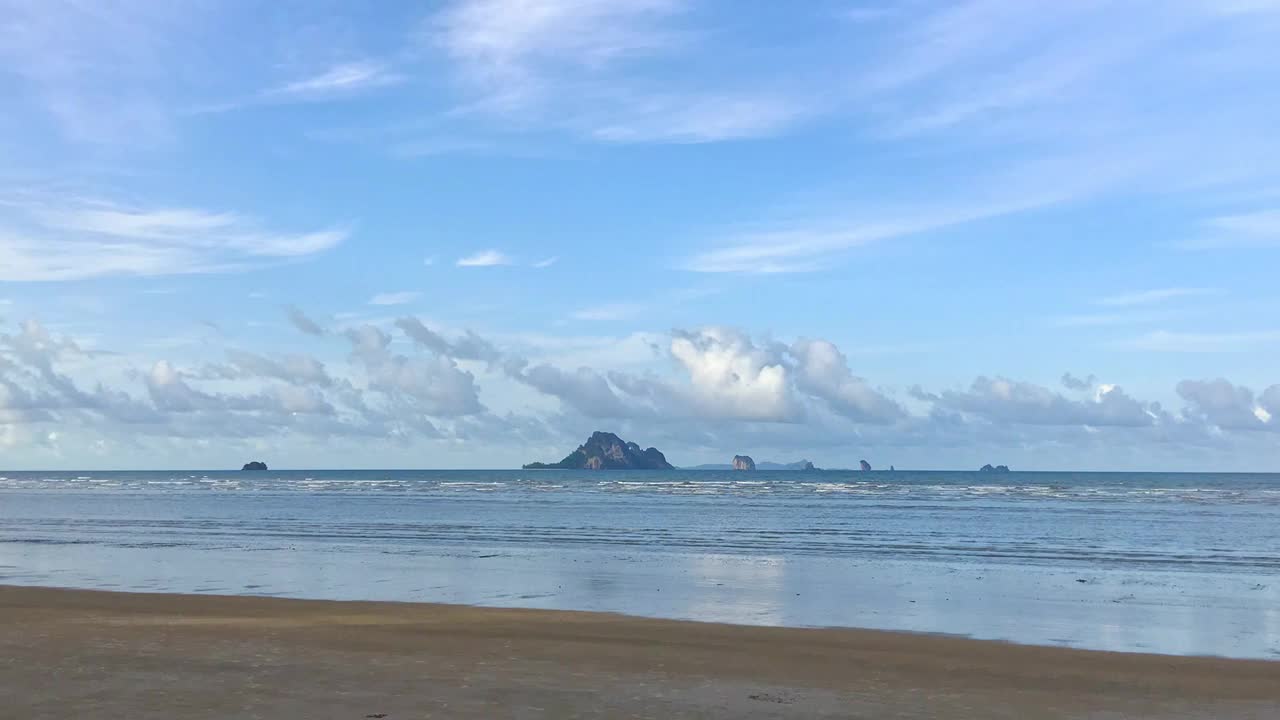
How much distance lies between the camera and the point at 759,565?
28.3 m

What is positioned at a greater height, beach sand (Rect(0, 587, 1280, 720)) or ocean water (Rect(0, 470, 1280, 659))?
beach sand (Rect(0, 587, 1280, 720))

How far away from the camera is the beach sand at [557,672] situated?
11055 millimetres

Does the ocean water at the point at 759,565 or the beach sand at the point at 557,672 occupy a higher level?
the beach sand at the point at 557,672

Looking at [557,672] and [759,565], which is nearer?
[557,672]

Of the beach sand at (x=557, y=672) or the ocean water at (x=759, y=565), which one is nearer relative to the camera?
the beach sand at (x=557, y=672)

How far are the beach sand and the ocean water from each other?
198 centimetres

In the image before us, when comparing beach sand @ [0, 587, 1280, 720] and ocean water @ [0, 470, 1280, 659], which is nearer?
beach sand @ [0, 587, 1280, 720]

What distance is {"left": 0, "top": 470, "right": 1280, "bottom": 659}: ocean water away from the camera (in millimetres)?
19031

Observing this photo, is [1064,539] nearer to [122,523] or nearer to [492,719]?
[492,719]

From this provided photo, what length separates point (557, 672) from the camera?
513 inches

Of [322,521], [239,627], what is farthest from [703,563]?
[322,521]

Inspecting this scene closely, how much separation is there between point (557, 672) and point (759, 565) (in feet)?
52.3

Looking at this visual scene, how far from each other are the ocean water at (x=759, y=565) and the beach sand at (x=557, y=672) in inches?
77.8

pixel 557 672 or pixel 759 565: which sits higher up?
pixel 557 672
